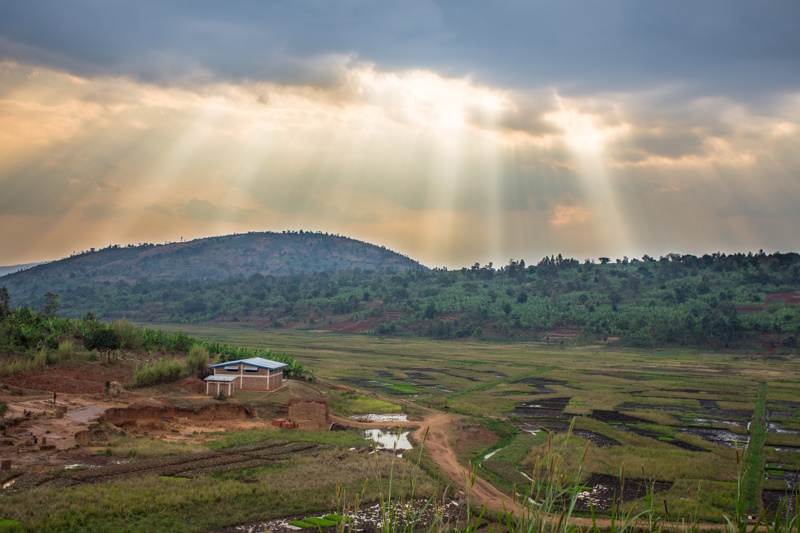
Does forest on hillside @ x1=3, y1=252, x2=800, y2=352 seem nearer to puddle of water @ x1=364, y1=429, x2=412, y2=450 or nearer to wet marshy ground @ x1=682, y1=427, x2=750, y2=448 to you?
wet marshy ground @ x1=682, y1=427, x2=750, y2=448

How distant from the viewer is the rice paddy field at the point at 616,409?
75.2ft

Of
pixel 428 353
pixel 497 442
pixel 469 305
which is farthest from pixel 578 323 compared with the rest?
pixel 497 442

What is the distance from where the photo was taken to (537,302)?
11031cm

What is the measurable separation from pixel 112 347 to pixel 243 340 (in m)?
47.5

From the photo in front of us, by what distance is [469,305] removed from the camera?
362ft

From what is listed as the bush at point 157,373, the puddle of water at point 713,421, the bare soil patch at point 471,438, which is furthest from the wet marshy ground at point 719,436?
the bush at point 157,373

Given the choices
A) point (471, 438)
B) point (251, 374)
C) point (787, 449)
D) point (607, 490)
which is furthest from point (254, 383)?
point (787, 449)

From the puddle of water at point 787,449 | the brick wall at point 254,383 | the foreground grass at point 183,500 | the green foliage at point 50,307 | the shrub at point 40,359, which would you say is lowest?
the puddle of water at point 787,449

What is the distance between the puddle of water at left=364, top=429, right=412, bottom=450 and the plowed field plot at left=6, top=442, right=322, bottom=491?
3.20 metres

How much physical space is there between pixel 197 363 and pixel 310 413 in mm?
12597

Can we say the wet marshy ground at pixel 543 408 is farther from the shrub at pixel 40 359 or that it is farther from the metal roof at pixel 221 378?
the shrub at pixel 40 359

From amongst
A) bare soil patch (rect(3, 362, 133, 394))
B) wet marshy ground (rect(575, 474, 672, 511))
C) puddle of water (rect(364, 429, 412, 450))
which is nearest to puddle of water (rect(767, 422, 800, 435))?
wet marshy ground (rect(575, 474, 672, 511))

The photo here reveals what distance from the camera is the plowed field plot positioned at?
18969 mm

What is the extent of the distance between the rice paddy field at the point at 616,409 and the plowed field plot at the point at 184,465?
7.17 meters
